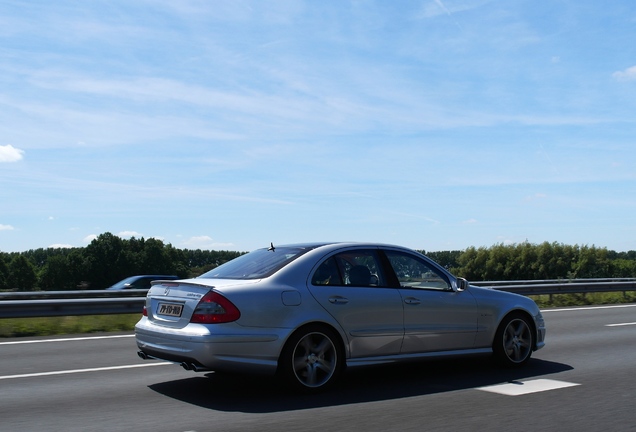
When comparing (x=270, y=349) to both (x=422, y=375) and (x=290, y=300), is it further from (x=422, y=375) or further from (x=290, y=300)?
(x=422, y=375)

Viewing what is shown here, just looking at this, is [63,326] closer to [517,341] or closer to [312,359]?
[312,359]

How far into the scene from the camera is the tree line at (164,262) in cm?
9337

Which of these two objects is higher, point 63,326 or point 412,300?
point 412,300

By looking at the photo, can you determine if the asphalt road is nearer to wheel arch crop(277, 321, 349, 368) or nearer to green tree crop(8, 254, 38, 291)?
wheel arch crop(277, 321, 349, 368)

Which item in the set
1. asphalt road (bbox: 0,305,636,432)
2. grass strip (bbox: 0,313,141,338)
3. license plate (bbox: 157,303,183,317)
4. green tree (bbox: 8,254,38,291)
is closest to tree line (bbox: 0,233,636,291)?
green tree (bbox: 8,254,38,291)

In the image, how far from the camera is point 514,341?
9.04 meters

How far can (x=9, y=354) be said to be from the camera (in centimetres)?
1039

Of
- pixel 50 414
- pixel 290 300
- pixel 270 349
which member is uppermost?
pixel 290 300

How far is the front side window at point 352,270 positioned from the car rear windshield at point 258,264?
0.31m

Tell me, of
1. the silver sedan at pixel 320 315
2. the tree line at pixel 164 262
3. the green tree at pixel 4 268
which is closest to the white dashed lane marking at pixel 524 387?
the silver sedan at pixel 320 315

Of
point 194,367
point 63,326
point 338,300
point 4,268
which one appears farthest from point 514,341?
point 4,268

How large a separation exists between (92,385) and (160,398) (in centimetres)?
116

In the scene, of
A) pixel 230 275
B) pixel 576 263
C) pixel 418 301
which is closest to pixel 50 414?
pixel 230 275

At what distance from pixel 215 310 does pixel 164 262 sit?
317ft
